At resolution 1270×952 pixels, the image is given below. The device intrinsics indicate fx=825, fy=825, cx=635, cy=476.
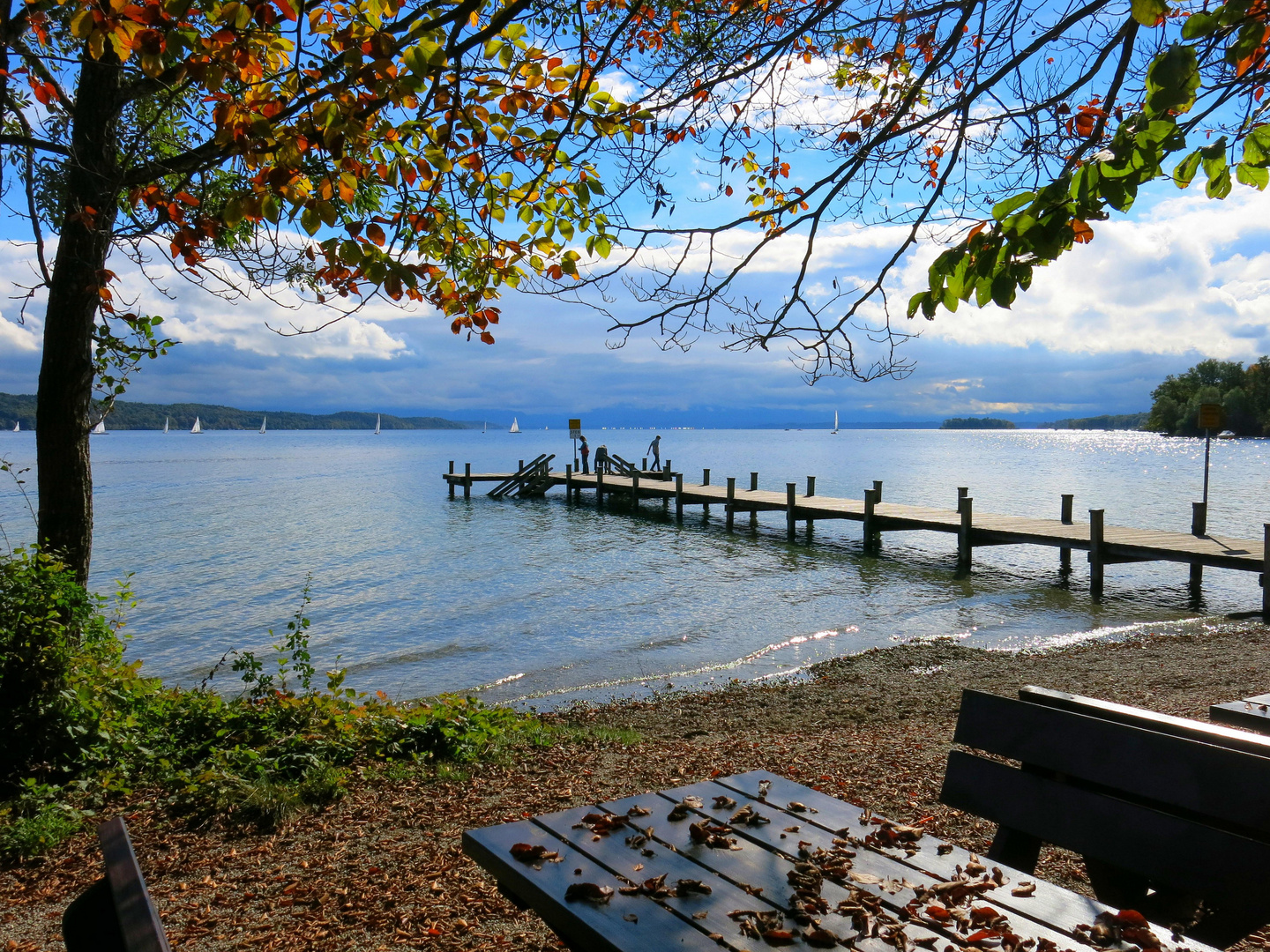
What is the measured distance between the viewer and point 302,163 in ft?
12.3

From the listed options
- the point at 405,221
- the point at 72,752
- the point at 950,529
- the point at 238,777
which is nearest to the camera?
the point at 405,221

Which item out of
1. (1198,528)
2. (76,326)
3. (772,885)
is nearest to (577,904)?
(772,885)

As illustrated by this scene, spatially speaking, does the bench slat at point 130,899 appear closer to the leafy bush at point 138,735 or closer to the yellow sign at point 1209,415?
the leafy bush at point 138,735

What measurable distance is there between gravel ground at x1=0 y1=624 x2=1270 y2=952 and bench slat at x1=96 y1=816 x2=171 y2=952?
202 cm

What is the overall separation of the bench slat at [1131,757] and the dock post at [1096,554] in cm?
1731

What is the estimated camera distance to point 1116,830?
2.43 meters

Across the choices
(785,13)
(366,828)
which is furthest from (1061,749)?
(785,13)

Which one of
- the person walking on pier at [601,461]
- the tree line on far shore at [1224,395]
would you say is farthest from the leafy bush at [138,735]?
the tree line on far shore at [1224,395]

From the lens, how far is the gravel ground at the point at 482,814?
3451 millimetres

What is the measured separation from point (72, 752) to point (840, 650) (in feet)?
34.8

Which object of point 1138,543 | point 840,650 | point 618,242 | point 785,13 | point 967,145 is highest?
point 785,13

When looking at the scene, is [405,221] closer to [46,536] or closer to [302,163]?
[302,163]

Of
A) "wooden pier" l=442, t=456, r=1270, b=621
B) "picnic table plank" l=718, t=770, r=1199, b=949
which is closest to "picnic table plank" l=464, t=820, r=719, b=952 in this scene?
"picnic table plank" l=718, t=770, r=1199, b=949

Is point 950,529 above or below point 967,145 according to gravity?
below
